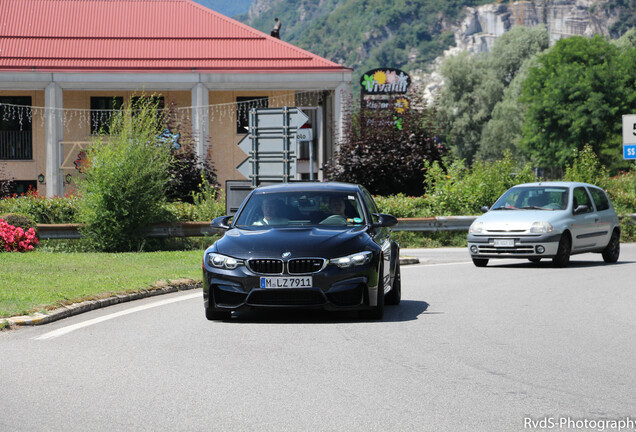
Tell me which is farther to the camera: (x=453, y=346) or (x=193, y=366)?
(x=453, y=346)

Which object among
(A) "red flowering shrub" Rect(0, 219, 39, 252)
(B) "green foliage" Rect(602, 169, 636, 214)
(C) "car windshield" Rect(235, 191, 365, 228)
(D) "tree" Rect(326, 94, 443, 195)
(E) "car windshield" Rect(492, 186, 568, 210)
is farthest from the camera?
(D) "tree" Rect(326, 94, 443, 195)

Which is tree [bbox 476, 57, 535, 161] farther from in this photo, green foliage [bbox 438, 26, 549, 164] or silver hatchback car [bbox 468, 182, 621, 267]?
silver hatchback car [bbox 468, 182, 621, 267]

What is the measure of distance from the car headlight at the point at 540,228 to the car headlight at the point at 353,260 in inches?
333

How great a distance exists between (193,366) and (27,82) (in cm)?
3435

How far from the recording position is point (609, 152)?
70.7m

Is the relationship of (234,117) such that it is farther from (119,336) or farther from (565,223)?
(119,336)

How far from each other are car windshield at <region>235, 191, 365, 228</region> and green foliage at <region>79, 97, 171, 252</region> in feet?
35.4

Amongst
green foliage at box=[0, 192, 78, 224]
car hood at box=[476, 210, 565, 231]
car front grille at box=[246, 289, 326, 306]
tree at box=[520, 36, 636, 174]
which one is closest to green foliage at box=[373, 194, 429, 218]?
car hood at box=[476, 210, 565, 231]

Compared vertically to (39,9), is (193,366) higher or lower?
lower

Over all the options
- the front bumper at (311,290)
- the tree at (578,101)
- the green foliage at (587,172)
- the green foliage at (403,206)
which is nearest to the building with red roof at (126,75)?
the green foliage at (587,172)

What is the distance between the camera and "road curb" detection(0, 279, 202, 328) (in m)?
11.0

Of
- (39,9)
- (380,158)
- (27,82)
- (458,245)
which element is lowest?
(458,245)

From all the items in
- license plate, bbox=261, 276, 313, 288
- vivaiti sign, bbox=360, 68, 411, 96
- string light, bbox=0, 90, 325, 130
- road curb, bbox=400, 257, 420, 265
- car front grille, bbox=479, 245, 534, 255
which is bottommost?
road curb, bbox=400, 257, 420, 265

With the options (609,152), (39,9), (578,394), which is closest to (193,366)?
(578,394)
